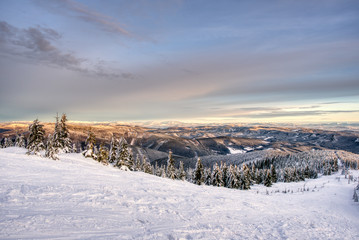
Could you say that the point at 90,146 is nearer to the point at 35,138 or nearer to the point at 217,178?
the point at 35,138

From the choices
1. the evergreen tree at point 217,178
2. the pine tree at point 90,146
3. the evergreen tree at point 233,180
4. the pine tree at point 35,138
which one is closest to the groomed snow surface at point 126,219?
the pine tree at point 35,138

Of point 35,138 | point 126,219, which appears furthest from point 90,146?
point 126,219

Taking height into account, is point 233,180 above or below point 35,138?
below

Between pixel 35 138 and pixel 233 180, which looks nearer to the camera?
pixel 35 138

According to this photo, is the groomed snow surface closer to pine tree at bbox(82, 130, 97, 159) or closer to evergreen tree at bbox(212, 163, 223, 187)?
pine tree at bbox(82, 130, 97, 159)

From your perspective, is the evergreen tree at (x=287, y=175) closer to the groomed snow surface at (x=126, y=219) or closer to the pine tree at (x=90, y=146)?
the groomed snow surface at (x=126, y=219)

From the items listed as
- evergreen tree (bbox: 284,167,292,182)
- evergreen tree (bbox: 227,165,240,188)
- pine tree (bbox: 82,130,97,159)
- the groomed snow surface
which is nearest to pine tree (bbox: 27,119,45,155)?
pine tree (bbox: 82,130,97,159)

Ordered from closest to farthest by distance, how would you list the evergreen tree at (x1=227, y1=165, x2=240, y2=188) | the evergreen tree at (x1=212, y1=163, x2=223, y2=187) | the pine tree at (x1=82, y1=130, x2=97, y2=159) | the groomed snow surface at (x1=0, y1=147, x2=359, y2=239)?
the groomed snow surface at (x1=0, y1=147, x2=359, y2=239), the pine tree at (x1=82, y1=130, x2=97, y2=159), the evergreen tree at (x1=212, y1=163, x2=223, y2=187), the evergreen tree at (x1=227, y1=165, x2=240, y2=188)

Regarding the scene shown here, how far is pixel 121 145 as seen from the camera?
168 ft

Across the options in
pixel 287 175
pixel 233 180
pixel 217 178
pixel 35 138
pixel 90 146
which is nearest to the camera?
pixel 35 138

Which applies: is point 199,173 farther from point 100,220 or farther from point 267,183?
point 100,220

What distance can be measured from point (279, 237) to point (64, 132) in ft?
164

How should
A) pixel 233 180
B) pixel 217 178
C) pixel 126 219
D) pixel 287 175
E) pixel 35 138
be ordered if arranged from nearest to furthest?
pixel 126 219, pixel 35 138, pixel 217 178, pixel 233 180, pixel 287 175

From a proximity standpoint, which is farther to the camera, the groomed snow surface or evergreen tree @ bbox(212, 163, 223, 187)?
evergreen tree @ bbox(212, 163, 223, 187)
